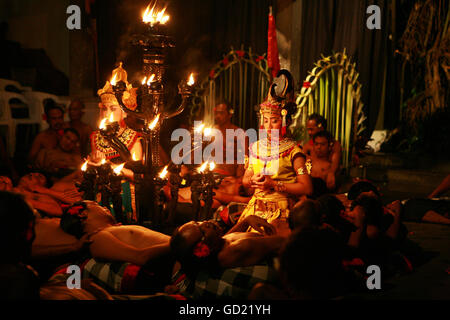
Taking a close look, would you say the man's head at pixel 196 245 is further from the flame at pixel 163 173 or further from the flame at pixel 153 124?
the flame at pixel 153 124

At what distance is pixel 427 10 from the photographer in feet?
24.4

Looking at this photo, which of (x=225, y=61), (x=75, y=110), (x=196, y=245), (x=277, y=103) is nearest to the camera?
(x=196, y=245)

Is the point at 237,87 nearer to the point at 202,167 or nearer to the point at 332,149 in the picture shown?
the point at 332,149

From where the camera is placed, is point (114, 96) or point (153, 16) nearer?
point (153, 16)

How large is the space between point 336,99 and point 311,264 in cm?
557

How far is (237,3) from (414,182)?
12.3 feet

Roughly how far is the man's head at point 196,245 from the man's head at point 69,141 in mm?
3438

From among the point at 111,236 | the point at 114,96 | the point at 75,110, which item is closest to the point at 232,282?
the point at 111,236

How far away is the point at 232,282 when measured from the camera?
269cm

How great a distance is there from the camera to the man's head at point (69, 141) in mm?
5734

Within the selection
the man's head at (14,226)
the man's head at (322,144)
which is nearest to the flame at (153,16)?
the man's head at (14,226)

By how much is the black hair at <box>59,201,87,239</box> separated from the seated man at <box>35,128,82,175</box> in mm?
2546

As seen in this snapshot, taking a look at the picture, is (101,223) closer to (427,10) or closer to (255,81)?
(255,81)
